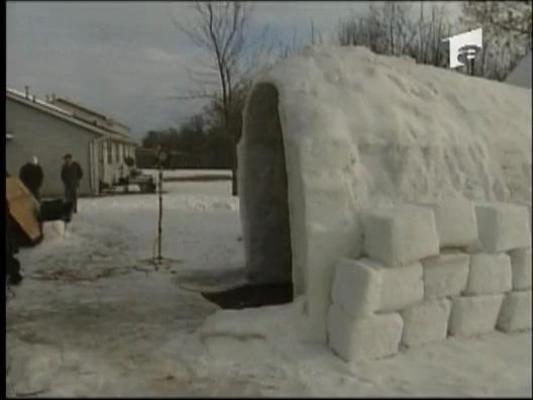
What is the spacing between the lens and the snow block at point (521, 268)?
4.50 ft

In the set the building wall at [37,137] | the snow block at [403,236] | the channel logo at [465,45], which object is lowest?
the snow block at [403,236]

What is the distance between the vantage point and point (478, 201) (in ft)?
5.17

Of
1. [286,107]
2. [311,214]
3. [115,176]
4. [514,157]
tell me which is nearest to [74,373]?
[115,176]

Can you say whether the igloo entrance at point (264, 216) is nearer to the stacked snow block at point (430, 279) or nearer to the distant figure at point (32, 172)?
the stacked snow block at point (430, 279)

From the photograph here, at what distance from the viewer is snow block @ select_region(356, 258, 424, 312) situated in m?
1.36

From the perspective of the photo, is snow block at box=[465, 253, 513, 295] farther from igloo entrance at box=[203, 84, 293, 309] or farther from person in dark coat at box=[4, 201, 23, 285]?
person in dark coat at box=[4, 201, 23, 285]

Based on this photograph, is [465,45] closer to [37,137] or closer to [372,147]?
[37,137]

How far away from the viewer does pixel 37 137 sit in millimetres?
812

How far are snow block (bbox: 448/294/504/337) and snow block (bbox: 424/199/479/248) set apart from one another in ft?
0.52

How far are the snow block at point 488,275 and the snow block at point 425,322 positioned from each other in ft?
0.32

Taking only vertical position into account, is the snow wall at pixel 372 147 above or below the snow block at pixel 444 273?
above

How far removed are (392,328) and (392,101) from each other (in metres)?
0.69

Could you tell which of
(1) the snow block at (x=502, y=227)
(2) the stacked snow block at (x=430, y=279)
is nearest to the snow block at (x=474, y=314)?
(2) the stacked snow block at (x=430, y=279)

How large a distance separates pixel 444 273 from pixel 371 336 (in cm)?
25
